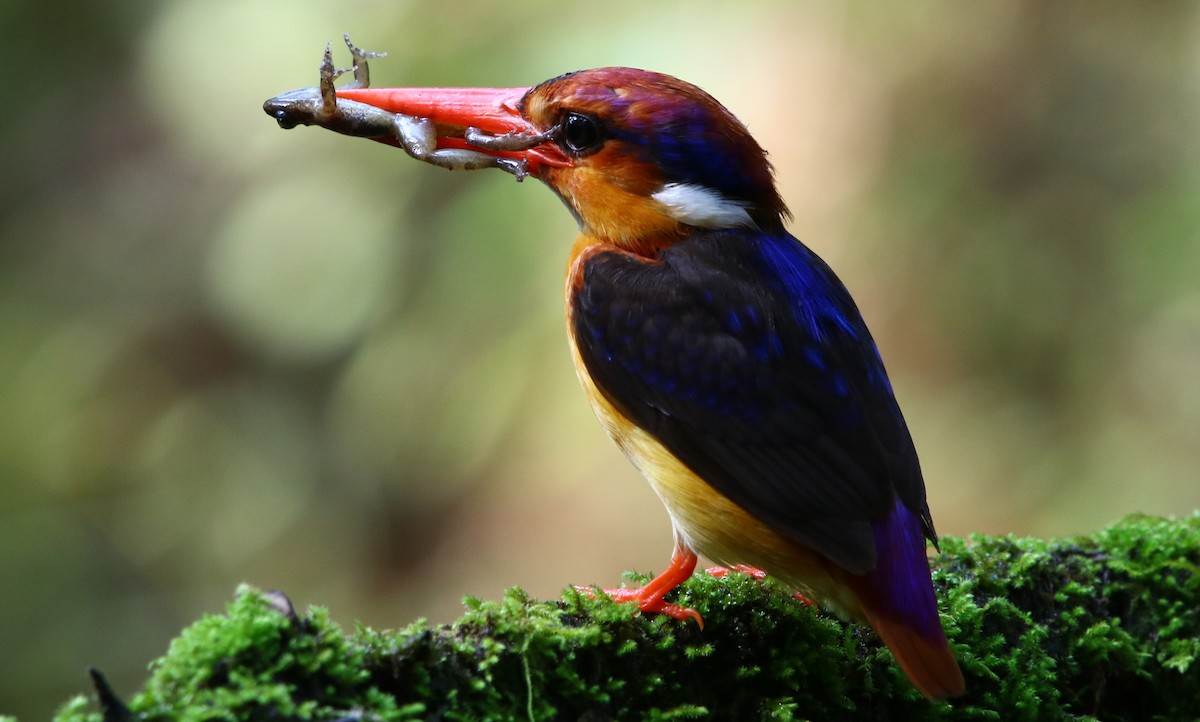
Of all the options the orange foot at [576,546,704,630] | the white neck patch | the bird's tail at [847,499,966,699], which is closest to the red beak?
the white neck patch

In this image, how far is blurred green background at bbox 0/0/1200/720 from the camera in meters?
5.47

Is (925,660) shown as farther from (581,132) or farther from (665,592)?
(581,132)

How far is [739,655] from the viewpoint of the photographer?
2232 millimetres

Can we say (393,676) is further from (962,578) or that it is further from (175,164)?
(175,164)

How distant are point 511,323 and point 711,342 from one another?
133 inches

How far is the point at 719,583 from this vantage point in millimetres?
2480

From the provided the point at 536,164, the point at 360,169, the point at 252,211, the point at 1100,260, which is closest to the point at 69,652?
the point at 252,211

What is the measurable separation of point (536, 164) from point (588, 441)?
2.93 metres

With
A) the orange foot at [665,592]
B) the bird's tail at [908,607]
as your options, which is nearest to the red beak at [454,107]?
the orange foot at [665,592]

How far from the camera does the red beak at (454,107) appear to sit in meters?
2.93

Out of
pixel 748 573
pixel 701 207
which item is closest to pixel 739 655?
pixel 748 573

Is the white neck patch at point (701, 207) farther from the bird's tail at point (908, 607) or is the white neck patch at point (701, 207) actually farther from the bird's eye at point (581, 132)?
the bird's tail at point (908, 607)

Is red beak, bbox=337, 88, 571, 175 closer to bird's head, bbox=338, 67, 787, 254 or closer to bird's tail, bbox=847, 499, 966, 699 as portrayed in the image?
bird's head, bbox=338, 67, 787, 254

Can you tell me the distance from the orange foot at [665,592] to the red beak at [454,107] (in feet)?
3.76
